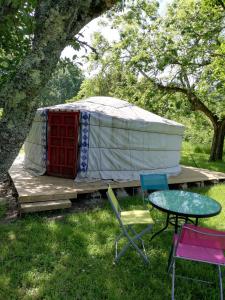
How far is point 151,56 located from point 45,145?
16.1 ft

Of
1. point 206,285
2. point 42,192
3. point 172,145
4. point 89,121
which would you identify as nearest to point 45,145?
point 89,121

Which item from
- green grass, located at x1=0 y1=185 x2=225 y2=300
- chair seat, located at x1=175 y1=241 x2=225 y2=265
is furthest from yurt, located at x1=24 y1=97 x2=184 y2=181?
chair seat, located at x1=175 y1=241 x2=225 y2=265

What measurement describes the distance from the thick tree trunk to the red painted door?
4793 millimetres

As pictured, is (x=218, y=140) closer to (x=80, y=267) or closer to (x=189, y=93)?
(x=189, y=93)

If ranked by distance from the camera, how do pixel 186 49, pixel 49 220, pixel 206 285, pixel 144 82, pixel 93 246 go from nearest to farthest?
1. pixel 206 285
2. pixel 93 246
3. pixel 49 220
4. pixel 186 49
5. pixel 144 82

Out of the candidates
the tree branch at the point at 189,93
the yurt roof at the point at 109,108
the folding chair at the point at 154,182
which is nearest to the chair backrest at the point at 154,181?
the folding chair at the point at 154,182

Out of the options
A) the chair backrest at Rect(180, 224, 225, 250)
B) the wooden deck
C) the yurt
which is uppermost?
the yurt

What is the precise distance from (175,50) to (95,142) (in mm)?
4418

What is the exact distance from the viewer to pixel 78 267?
311cm

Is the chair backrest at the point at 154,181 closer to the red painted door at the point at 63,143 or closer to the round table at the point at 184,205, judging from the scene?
the round table at the point at 184,205

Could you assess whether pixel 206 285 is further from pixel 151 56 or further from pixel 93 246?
pixel 151 56

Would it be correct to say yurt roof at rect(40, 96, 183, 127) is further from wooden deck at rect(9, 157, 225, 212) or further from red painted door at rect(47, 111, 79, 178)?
wooden deck at rect(9, 157, 225, 212)

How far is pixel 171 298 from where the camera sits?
2650 mm

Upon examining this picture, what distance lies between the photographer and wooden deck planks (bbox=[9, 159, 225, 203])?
4781mm
